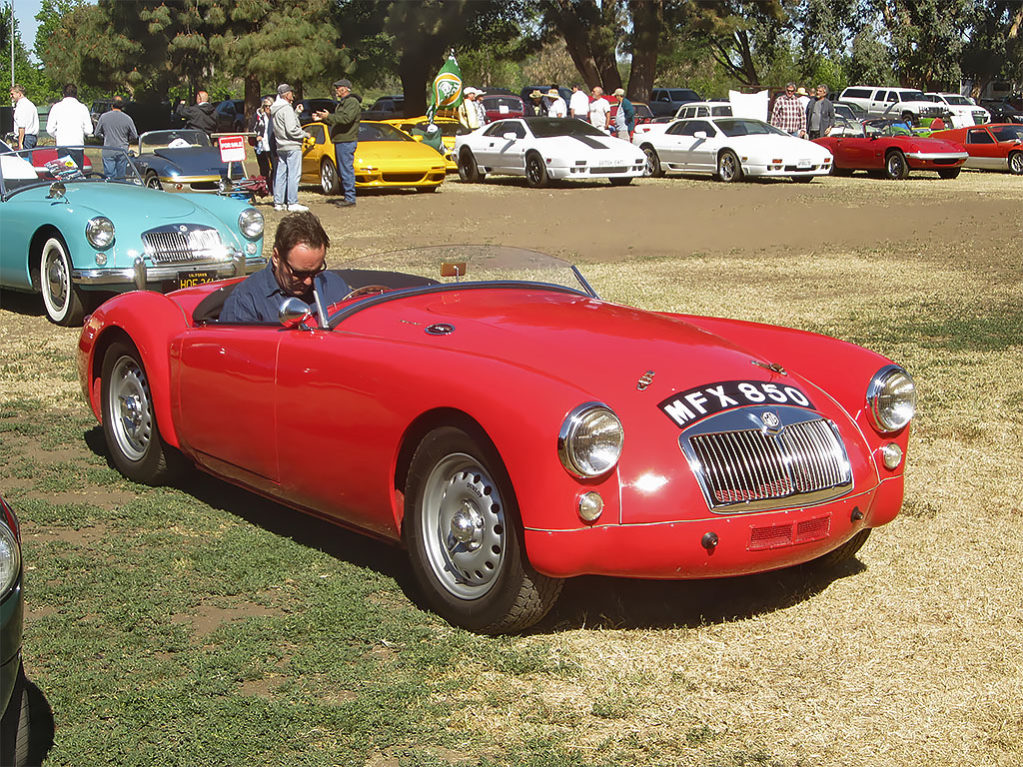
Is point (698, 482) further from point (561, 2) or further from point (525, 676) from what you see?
point (561, 2)

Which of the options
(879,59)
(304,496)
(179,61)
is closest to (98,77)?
(179,61)

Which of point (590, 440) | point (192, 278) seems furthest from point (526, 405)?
point (192, 278)

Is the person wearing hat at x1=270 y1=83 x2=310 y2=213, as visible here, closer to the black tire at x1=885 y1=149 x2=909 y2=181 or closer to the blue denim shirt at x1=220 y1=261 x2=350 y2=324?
the blue denim shirt at x1=220 y1=261 x2=350 y2=324

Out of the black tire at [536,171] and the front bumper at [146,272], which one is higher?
the black tire at [536,171]

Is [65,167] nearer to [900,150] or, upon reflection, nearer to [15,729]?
[15,729]

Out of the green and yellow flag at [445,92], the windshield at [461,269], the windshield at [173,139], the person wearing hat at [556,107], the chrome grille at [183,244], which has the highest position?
the green and yellow flag at [445,92]

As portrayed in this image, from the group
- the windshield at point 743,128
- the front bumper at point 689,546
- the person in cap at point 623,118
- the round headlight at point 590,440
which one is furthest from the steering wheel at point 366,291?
the person in cap at point 623,118

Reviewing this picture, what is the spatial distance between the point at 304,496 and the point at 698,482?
1682 mm

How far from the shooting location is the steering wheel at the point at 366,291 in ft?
17.2

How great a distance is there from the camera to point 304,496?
4.97 metres

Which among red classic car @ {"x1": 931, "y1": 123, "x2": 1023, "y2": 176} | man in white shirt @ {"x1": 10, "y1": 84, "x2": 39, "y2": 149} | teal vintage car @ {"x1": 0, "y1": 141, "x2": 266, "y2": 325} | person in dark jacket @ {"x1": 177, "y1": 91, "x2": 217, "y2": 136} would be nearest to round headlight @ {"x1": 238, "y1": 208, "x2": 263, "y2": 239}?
teal vintage car @ {"x1": 0, "y1": 141, "x2": 266, "y2": 325}

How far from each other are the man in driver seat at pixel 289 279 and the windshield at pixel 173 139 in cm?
1643

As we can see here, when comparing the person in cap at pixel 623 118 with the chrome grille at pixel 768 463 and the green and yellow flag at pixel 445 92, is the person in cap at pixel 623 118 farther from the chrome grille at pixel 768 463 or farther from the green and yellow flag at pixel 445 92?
the chrome grille at pixel 768 463

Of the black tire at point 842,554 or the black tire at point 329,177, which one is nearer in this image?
the black tire at point 842,554
